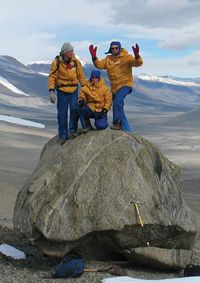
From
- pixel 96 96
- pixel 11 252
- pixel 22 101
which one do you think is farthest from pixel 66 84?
pixel 22 101

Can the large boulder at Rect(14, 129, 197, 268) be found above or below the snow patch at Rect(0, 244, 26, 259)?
above

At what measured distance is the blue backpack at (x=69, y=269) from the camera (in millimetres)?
8883


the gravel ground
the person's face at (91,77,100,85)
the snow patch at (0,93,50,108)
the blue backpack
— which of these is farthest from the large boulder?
the snow patch at (0,93,50,108)

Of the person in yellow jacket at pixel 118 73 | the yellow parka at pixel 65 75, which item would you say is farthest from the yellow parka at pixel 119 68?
the yellow parka at pixel 65 75

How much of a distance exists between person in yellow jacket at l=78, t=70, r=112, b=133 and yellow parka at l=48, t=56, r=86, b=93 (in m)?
0.50

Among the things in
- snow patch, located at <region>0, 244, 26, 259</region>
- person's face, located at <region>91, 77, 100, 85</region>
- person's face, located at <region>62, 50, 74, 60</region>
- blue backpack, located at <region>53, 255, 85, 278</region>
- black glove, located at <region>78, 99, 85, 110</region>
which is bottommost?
snow patch, located at <region>0, 244, 26, 259</region>

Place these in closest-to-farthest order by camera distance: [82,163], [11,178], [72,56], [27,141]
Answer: [82,163] → [72,56] → [11,178] → [27,141]

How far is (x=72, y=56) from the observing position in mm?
10539

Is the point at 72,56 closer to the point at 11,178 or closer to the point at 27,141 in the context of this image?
the point at 11,178

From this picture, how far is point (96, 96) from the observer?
33.3 ft

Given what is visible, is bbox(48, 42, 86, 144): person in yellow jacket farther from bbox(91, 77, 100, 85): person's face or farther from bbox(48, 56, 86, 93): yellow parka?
bbox(91, 77, 100, 85): person's face

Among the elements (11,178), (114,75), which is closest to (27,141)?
(11,178)

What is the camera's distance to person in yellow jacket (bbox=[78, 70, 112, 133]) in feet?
33.3

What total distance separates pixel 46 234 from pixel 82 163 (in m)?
1.45
